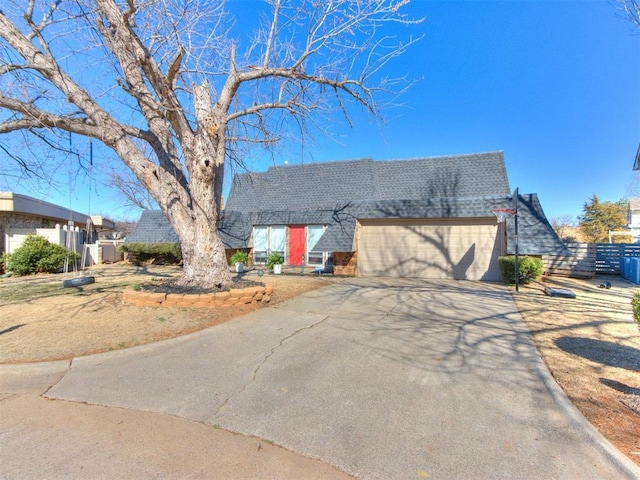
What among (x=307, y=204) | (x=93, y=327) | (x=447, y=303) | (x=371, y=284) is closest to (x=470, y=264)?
(x=371, y=284)

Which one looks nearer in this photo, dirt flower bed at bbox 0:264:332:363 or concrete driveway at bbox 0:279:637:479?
concrete driveway at bbox 0:279:637:479

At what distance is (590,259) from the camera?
13203mm

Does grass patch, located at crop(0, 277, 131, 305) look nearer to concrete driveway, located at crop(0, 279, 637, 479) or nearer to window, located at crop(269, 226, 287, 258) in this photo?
concrete driveway, located at crop(0, 279, 637, 479)

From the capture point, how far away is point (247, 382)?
371 centimetres

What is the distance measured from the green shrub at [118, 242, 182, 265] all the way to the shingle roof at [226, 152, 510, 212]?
432 centimetres

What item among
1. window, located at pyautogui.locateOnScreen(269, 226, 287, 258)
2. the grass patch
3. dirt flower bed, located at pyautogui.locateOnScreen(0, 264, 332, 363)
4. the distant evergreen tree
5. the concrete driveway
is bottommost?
the concrete driveway

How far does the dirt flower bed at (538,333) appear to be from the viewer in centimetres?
329

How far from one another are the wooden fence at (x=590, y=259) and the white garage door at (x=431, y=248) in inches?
126

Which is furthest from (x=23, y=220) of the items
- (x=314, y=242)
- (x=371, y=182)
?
(x=371, y=182)

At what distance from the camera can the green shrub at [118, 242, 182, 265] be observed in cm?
1746

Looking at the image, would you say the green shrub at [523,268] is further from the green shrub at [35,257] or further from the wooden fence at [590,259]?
the green shrub at [35,257]

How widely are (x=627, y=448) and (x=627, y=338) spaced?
12.2 ft

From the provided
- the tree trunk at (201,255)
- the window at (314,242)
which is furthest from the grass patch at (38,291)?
the window at (314,242)

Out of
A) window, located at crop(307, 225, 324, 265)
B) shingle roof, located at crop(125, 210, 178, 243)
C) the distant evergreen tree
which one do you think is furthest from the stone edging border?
the distant evergreen tree
